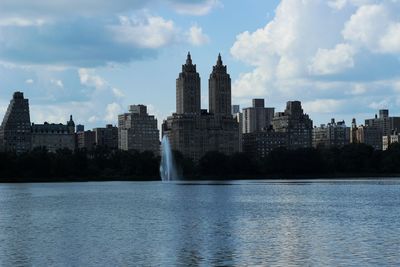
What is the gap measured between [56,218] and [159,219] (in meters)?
9.10

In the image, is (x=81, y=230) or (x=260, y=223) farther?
(x=260, y=223)

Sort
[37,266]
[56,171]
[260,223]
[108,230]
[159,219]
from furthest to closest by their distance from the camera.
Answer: [56,171] < [159,219] < [260,223] < [108,230] < [37,266]

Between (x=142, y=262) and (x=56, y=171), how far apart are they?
522 feet

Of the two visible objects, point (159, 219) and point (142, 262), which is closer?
point (142, 262)

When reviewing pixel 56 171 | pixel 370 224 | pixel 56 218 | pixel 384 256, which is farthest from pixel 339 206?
pixel 56 171

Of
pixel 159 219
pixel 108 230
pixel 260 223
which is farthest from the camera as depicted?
pixel 159 219

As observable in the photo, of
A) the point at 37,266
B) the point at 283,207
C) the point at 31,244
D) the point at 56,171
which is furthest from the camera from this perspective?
the point at 56,171

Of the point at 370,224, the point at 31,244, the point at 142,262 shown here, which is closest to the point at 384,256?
the point at 142,262

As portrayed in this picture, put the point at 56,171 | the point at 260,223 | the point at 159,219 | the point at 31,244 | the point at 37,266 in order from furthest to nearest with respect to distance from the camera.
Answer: the point at 56,171
the point at 159,219
the point at 260,223
the point at 31,244
the point at 37,266

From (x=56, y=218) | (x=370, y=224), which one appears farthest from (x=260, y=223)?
(x=56, y=218)

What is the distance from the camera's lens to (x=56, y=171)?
638 feet

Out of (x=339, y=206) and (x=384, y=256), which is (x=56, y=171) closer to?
(x=339, y=206)

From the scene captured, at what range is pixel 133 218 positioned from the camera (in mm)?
64750

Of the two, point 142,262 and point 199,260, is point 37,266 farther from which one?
point 199,260
